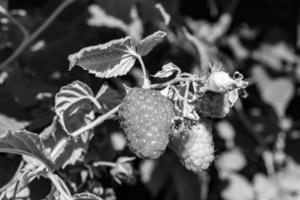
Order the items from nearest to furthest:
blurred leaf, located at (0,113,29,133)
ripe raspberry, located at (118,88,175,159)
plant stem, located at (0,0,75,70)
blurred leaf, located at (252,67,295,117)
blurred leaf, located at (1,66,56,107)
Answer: ripe raspberry, located at (118,88,175,159) < blurred leaf, located at (0,113,29,133) < blurred leaf, located at (1,66,56,107) < plant stem, located at (0,0,75,70) < blurred leaf, located at (252,67,295,117)

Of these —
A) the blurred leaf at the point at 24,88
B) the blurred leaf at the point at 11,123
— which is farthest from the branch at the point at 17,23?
the blurred leaf at the point at 11,123

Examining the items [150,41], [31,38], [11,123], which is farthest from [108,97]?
[31,38]

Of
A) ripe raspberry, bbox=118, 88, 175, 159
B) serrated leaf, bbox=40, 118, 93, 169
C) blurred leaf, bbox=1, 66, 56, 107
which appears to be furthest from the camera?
blurred leaf, bbox=1, 66, 56, 107

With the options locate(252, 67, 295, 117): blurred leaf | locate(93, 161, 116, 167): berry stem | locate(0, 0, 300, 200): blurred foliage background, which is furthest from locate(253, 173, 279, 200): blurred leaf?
locate(93, 161, 116, 167): berry stem

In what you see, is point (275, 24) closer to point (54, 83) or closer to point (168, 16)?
point (168, 16)

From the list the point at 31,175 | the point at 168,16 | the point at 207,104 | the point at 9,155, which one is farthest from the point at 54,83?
the point at 207,104

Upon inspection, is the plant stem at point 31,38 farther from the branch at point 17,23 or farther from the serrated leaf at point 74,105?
the serrated leaf at point 74,105

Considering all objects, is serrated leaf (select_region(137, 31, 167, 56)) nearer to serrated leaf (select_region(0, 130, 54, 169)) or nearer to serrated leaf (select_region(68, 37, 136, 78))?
serrated leaf (select_region(68, 37, 136, 78))
